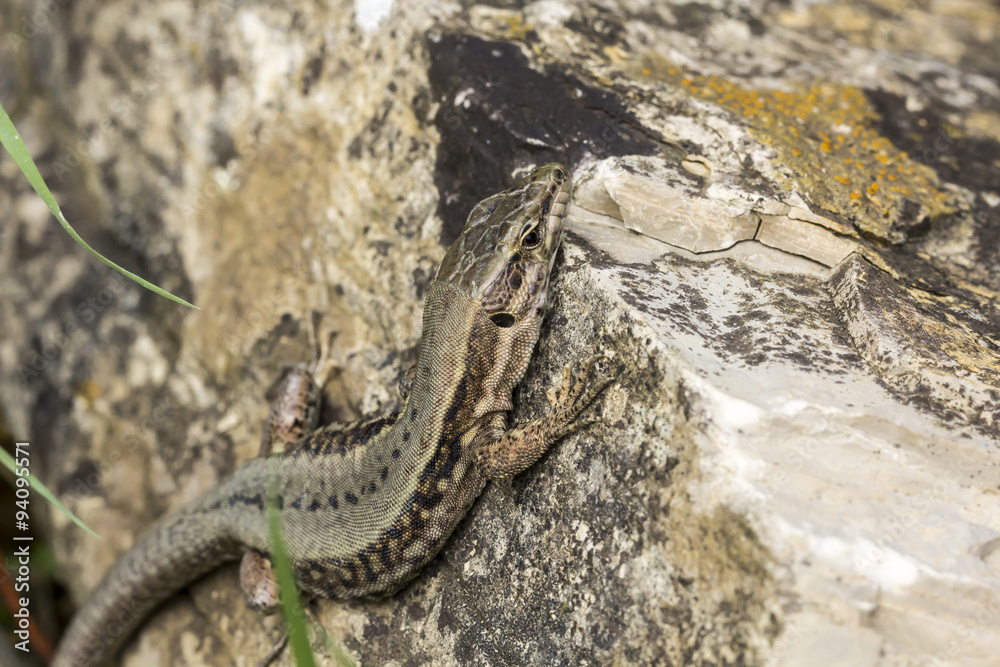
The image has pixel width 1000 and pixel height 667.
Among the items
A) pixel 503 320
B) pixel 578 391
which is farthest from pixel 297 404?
pixel 578 391

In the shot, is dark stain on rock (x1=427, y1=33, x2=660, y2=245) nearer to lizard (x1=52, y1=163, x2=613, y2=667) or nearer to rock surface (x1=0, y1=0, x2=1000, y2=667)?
rock surface (x1=0, y1=0, x2=1000, y2=667)

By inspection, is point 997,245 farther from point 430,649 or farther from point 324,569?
point 324,569

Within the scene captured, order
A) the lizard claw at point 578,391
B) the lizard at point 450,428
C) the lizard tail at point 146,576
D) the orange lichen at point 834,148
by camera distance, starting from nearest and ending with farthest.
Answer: the lizard claw at point 578,391 → the lizard at point 450,428 → the orange lichen at point 834,148 → the lizard tail at point 146,576

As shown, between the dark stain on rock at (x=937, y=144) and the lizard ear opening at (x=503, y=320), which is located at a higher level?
the dark stain on rock at (x=937, y=144)

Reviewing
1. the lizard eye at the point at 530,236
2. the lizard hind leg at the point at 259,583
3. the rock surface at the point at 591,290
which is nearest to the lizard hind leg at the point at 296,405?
the rock surface at the point at 591,290

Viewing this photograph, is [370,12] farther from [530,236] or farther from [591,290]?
[591,290]

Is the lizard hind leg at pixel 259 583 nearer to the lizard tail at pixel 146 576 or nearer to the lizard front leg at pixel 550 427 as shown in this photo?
the lizard tail at pixel 146 576

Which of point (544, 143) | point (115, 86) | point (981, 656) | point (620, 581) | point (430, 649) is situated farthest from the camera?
point (115, 86)

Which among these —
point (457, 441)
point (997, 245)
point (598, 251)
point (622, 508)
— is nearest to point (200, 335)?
point (457, 441)
